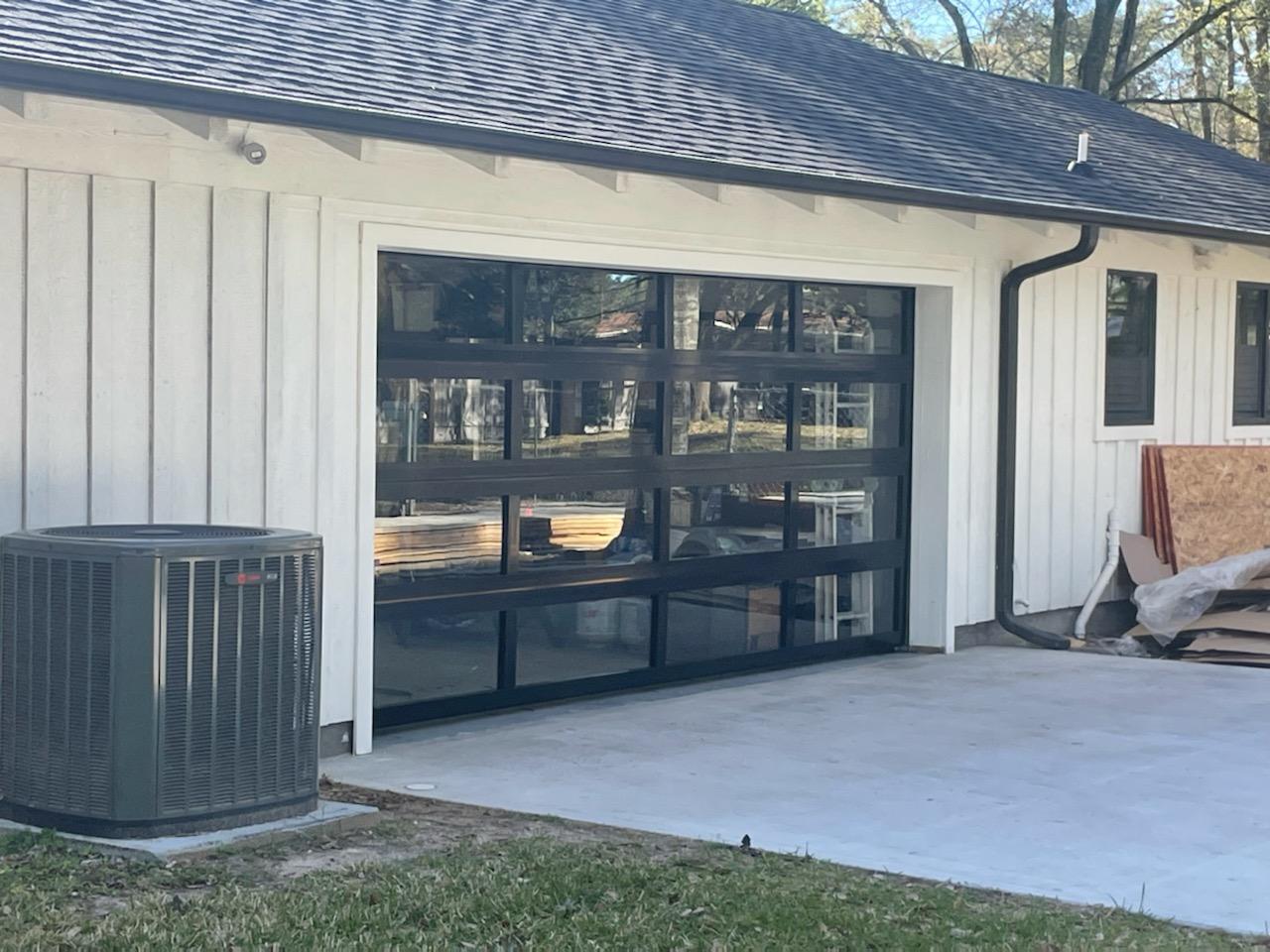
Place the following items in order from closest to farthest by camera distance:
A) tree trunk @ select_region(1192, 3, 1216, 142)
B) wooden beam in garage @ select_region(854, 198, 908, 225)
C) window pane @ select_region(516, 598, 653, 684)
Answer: window pane @ select_region(516, 598, 653, 684), wooden beam in garage @ select_region(854, 198, 908, 225), tree trunk @ select_region(1192, 3, 1216, 142)

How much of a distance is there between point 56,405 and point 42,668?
Result: 121 cm

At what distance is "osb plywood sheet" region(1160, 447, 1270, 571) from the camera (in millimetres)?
12578

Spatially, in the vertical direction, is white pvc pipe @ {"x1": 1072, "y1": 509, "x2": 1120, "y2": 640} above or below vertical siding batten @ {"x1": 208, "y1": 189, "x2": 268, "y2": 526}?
below

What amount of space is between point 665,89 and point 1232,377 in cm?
627

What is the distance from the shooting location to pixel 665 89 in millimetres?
9547

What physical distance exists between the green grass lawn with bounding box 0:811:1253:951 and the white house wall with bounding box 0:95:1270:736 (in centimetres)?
182

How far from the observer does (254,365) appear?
24.0 ft

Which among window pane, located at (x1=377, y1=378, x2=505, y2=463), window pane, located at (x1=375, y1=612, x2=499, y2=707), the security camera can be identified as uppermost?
the security camera

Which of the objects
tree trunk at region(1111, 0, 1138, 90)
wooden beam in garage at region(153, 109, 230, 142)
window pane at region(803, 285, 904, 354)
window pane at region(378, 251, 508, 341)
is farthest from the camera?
tree trunk at region(1111, 0, 1138, 90)

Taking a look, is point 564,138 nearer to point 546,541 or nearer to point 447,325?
point 447,325

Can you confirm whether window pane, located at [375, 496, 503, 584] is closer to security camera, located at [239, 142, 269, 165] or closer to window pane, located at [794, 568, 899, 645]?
security camera, located at [239, 142, 269, 165]

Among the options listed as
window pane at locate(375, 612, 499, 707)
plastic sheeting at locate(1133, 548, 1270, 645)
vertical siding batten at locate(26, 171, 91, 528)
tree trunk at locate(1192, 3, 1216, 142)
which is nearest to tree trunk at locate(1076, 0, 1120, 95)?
tree trunk at locate(1192, 3, 1216, 142)

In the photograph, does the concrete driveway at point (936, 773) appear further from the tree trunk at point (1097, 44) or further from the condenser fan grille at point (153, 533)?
the tree trunk at point (1097, 44)

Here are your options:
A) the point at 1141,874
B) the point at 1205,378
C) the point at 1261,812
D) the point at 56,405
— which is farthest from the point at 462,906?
the point at 1205,378
